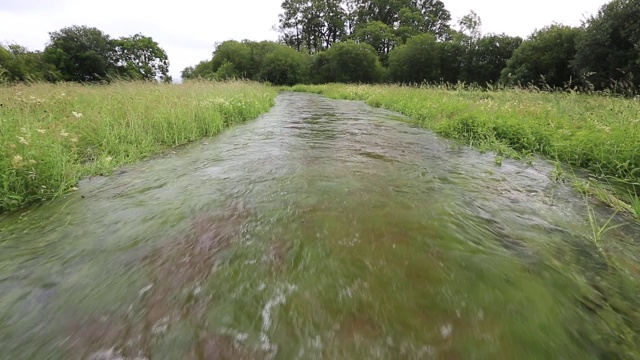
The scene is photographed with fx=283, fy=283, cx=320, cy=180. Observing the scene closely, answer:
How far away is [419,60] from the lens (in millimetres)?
35750

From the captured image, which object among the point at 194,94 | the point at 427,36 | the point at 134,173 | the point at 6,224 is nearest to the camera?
the point at 6,224

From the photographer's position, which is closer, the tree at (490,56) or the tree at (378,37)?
the tree at (490,56)

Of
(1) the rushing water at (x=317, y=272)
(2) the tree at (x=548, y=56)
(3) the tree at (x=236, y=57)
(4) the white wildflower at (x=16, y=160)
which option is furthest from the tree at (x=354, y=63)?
(4) the white wildflower at (x=16, y=160)

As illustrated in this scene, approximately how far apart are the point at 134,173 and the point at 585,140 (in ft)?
25.0

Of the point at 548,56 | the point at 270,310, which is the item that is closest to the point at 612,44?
the point at 548,56

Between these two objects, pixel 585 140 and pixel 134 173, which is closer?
pixel 134 173

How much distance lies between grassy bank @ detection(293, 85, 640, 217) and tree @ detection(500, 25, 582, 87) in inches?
690

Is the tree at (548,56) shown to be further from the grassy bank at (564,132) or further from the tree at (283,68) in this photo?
the tree at (283,68)

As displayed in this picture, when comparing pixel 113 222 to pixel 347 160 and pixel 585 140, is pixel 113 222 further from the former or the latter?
pixel 585 140

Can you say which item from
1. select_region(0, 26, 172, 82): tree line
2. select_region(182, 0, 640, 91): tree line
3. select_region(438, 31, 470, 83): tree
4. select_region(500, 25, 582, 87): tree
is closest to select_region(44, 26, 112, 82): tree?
select_region(0, 26, 172, 82): tree line

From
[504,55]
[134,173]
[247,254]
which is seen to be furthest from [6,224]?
[504,55]

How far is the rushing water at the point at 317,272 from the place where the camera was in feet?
5.23

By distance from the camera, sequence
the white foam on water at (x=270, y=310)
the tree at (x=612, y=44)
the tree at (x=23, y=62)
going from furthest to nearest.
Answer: the tree at (x=23, y=62)
the tree at (x=612, y=44)
the white foam on water at (x=270, y=310)

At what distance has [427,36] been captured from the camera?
3591cm
